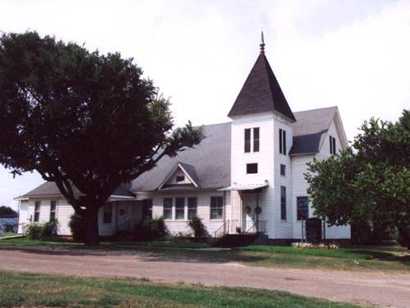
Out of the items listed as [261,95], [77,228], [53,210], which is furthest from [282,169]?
[53,210]

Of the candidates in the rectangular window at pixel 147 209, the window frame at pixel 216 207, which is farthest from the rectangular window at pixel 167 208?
the window frame at pixel 216 207

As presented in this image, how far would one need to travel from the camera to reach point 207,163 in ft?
134

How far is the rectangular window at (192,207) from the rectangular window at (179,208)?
51cm

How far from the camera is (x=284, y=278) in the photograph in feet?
59.7

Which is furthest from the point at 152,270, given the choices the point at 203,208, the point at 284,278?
the point at 203,208

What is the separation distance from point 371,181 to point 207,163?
724 inches

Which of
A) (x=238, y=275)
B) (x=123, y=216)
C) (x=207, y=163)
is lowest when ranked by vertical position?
(x=238, y=275)

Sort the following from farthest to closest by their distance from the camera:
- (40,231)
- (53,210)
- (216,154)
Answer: (53,210) < (40,231) < (216,154)

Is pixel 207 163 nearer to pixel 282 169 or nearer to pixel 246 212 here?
pixel 246 212

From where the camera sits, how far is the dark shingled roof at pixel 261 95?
36.3 metres

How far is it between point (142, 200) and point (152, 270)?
23.0 metres

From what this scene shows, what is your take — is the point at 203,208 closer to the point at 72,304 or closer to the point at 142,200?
the point at 142,200

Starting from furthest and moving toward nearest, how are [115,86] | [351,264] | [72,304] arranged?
[115,86] < [351,264] < [72,304]

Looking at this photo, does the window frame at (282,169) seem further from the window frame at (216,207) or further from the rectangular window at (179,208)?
the rectangular window at (179,208)
